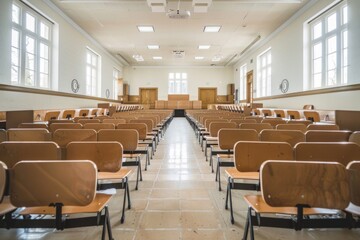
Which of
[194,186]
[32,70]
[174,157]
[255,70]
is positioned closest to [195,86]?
[255,70]

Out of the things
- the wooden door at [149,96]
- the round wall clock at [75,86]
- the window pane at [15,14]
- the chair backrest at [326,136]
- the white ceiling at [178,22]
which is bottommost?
the chair backrest at [326,136]

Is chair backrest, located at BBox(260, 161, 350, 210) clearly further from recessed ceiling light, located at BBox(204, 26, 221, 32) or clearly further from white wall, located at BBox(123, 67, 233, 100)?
white wall, located at BBox(123, 67, 233, 100)

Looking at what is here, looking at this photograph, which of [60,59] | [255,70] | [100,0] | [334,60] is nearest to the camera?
[334,60]

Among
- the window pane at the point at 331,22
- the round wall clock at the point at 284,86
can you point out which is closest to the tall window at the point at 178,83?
the round wall clock at the point at 284,86

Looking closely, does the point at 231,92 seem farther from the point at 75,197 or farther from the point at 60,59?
the point at 75,197

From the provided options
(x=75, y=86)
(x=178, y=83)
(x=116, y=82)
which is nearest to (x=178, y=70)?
(x=178, y=83)

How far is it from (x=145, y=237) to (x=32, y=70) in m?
7.51

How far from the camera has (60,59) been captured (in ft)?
29.6

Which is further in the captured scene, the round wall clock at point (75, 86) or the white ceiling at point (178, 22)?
the round wall clock at point (75, 86)

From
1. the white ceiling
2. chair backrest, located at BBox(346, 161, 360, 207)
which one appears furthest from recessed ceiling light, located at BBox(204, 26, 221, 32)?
chair backrest, located at BBox(346, 161, 360, 207)

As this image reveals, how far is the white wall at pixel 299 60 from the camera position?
611 cm

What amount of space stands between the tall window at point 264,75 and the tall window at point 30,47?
9.57 m

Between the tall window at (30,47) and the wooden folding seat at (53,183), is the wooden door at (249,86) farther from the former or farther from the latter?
the wooden folding seat at (53,183)

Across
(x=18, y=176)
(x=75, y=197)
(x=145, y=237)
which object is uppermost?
(x=18, y=176)
